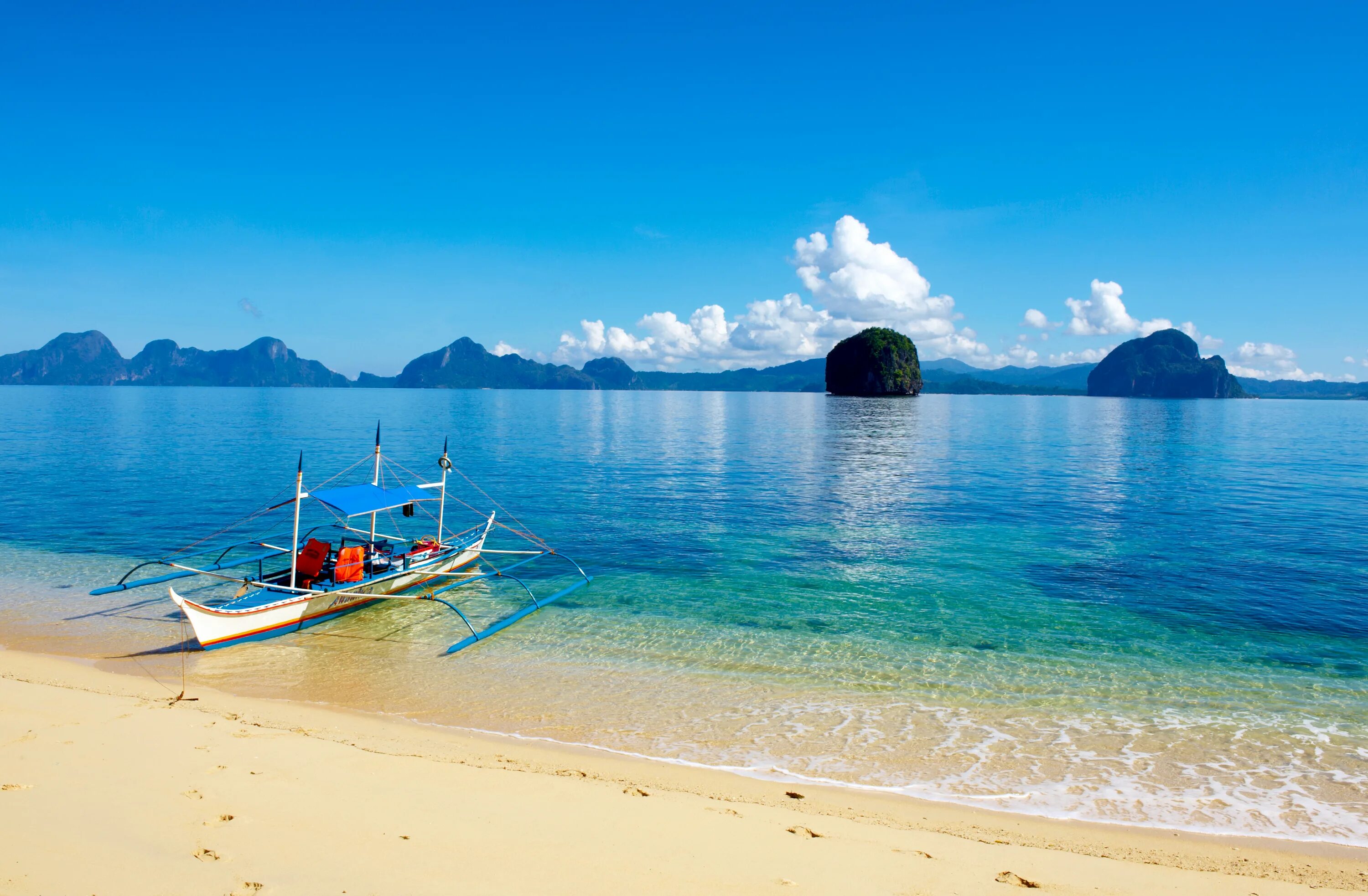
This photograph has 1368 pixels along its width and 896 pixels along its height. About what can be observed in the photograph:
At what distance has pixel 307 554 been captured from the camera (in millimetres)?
19781

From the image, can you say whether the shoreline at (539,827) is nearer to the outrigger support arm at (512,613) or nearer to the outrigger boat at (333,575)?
the outrigger boat at (333,575)

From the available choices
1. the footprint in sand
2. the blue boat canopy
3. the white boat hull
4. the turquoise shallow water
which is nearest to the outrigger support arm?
the turquoise shallow water

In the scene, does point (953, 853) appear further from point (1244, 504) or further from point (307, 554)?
point (1244, 504)

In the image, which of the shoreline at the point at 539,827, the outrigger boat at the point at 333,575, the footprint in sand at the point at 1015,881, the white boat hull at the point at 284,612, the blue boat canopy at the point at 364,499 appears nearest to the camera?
the shoreline at the point at 539,827

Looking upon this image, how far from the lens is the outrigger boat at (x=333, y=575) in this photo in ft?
57.2

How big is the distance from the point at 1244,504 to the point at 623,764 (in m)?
43.4

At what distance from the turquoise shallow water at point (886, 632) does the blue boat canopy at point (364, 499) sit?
3.20 m

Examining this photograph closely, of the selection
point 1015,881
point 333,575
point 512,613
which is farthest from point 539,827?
point 333,575

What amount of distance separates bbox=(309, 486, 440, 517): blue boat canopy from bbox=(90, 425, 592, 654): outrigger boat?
41 millimetres

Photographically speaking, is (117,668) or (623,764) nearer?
(623,764)

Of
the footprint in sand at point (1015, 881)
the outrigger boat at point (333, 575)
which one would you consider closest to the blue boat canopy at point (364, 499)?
the outrigger boat at point (333, 575)

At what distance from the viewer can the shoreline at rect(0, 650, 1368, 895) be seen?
779cm

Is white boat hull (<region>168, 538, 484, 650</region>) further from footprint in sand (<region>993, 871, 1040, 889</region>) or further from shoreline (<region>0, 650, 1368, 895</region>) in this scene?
footprint in sand (<region>993, 871, 1040, 889</region>)

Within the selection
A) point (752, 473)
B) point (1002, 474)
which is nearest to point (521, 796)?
point (752, 473)
